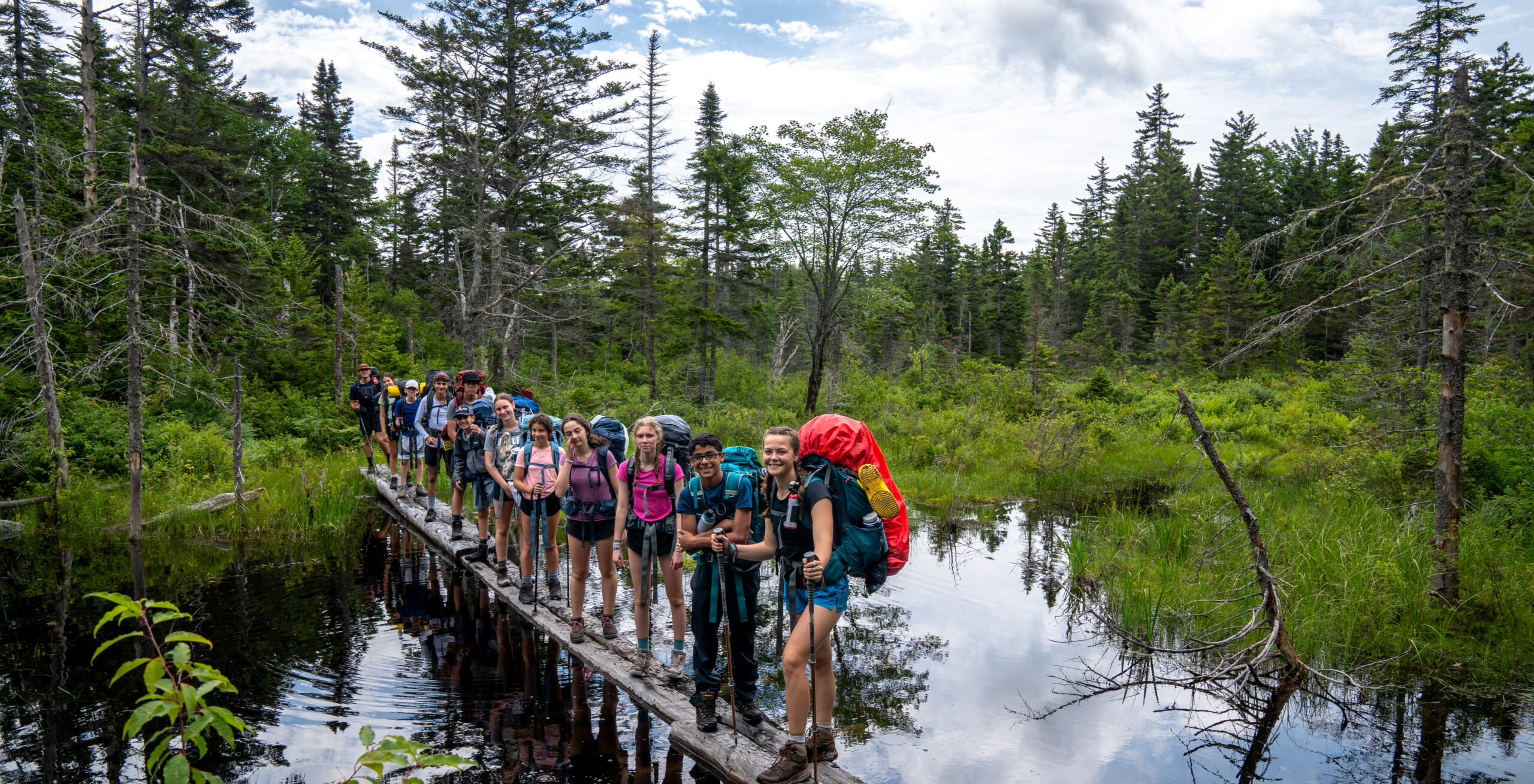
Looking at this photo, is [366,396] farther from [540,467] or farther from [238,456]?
[540,467]

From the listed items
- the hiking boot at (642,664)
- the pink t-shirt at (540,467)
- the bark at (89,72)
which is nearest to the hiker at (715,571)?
the hiking boot at (642,664)

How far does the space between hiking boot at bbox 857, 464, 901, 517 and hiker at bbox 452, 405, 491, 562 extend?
560 centimetres

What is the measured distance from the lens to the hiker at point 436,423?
32.4ft

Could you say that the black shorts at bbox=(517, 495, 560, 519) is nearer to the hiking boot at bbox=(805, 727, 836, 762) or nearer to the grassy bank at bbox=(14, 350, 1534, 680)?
the hiking boot at bbox=(805, 727, 836, 762)

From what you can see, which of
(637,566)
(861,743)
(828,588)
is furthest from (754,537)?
(861,743)

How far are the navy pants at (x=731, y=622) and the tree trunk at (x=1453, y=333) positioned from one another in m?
6.92

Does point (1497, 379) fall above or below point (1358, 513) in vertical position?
above

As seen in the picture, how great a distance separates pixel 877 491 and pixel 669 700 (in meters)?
2.70

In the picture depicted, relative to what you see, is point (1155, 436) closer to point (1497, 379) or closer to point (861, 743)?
point (1497, 379)

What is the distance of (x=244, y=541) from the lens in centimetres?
1148

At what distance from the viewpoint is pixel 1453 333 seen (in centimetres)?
709

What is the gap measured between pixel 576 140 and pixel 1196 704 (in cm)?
1658

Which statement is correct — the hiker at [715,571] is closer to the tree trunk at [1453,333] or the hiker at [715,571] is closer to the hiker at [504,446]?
the hiker at [504,446]

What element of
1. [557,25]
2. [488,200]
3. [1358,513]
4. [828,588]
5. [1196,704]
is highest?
[557,25]
